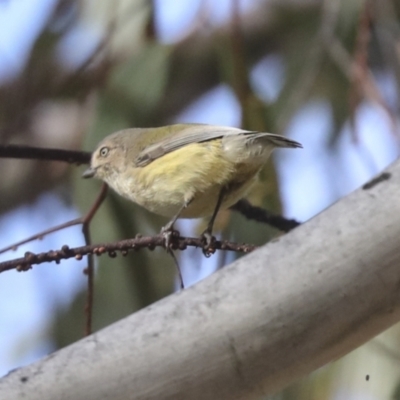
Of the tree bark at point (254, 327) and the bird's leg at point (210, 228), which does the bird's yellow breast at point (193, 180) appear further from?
the tree bark at point (254, 327)

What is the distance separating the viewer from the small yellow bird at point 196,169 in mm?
1767

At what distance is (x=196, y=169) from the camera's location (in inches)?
71.6

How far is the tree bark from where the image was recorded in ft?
2.76

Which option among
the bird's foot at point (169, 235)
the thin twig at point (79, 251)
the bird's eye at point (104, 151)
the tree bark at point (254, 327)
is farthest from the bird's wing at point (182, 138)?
the tree bark at point (254, 327)

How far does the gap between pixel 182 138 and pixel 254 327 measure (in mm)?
1115

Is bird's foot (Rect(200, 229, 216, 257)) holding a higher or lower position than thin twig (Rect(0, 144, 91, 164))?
lower

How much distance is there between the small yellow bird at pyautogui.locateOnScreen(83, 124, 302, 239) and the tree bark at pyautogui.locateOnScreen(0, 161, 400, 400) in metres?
0.79

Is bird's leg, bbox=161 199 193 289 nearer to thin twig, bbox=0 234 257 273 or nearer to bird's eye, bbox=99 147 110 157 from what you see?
thin twig, bbox=0 234 257 273

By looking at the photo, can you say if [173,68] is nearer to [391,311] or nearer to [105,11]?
[105,11]

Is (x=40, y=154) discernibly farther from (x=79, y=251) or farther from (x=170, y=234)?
(x=79, y=251)

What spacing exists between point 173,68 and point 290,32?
466mm

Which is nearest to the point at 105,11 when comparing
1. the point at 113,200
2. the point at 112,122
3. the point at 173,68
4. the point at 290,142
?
the point at 173,68

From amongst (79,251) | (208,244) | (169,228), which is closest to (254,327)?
(79,251)

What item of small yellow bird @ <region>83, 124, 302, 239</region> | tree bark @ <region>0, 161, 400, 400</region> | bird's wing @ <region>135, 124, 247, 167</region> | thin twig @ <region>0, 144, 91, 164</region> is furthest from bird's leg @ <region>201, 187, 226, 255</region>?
tree bark @ <region>0, 161, 400, 400</region>
